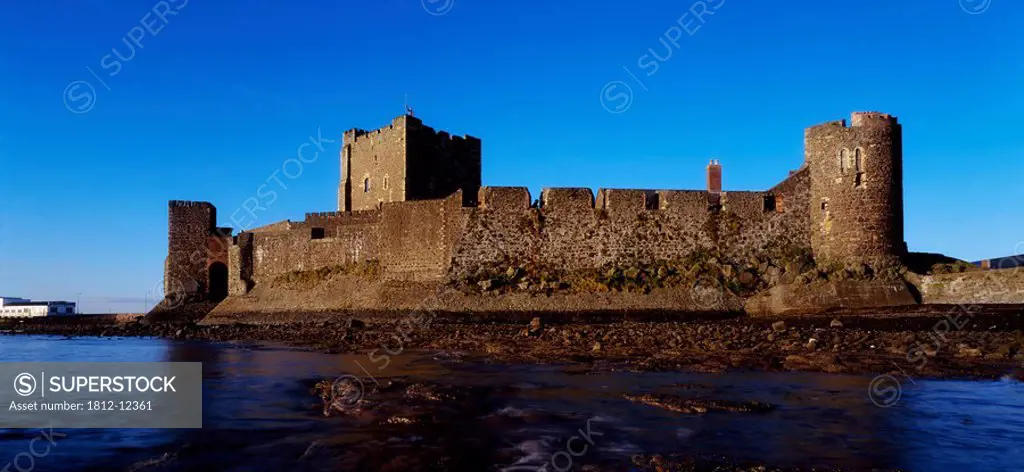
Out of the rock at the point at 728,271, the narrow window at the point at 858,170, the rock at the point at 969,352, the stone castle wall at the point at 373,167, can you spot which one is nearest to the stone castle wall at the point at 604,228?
the rock at the point at 728,271

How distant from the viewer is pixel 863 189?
30.9 m

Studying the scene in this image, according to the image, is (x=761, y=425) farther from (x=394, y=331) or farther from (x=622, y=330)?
(x=394, y=331)

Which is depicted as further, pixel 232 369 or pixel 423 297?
pixel 423 297

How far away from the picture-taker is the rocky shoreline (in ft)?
55.1

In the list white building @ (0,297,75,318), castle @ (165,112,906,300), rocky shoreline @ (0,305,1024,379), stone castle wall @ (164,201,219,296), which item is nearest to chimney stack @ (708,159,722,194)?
castle @ (165,112,906,300)

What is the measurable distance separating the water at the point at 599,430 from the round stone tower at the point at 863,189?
17256 mm

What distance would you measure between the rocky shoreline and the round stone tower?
14.6 ft

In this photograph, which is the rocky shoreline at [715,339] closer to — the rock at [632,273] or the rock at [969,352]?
the rock at [969,352]

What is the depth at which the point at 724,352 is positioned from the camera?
1873 centimetres

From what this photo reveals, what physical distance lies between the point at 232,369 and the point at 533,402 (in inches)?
325

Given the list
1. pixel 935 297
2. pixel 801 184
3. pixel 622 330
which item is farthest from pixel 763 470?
pixel 801 184

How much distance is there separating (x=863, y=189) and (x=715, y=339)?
13.5 meters

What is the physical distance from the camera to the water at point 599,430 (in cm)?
866

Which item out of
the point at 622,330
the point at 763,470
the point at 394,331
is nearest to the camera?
the point at 763,470
